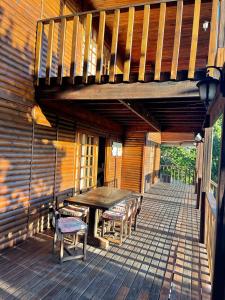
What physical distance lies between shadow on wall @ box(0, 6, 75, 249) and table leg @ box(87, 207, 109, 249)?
104 centimetres

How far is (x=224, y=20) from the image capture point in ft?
Answer: 10.4

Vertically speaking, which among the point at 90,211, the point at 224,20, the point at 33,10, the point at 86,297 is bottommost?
the point at 86,297

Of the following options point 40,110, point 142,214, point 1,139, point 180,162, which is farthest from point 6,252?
point 180,162

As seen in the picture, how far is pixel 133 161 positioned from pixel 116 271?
6.28 m

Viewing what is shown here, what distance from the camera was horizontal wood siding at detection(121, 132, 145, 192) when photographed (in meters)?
9.18

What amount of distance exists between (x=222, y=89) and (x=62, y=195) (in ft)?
13.3

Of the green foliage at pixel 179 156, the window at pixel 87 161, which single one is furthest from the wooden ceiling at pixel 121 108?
the green foliage at pixel 179 156

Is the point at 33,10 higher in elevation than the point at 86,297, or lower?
higher

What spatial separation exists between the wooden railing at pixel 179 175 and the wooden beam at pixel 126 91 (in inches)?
419

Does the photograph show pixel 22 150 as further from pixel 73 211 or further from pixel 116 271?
pixel 116 271

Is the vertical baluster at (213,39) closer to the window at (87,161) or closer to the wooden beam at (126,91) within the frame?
the wooden beam at (126,91)

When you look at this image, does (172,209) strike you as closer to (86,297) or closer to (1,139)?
(86,297)

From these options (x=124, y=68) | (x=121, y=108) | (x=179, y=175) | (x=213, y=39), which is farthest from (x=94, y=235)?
(x=179, y=175)

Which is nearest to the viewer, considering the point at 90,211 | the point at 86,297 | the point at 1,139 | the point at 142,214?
the point at 86,297
